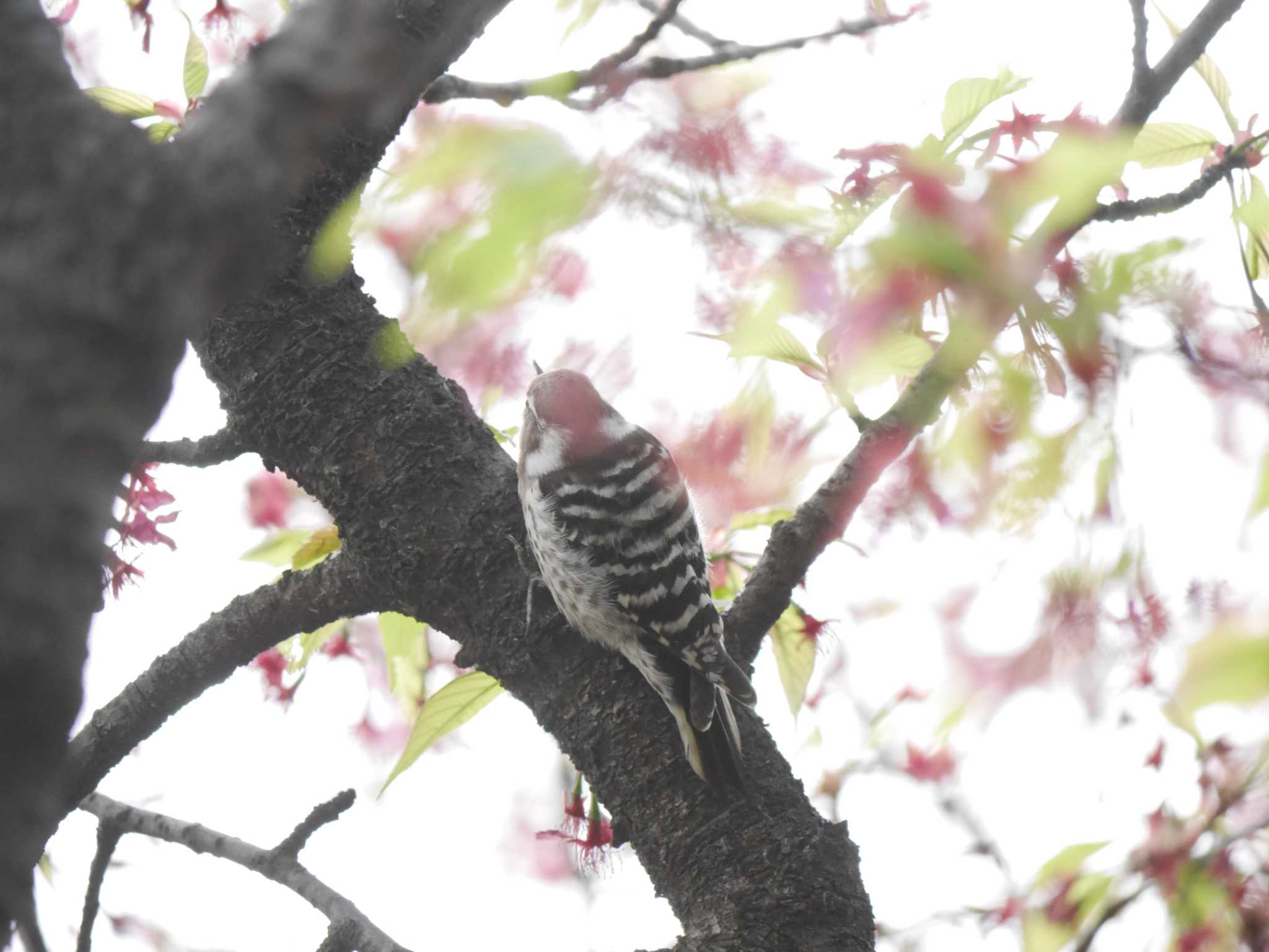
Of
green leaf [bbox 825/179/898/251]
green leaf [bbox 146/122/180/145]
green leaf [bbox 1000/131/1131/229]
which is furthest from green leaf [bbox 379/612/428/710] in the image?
green leaf [bbox 1000/131/1131/229]

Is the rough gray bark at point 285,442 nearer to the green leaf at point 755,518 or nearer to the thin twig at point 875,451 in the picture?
the thin twig at point 875,451

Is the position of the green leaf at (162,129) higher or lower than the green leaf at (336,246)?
higher

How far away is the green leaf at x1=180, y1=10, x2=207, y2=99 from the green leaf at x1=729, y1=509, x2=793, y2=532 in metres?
1.30

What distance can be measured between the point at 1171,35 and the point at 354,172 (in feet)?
4.35

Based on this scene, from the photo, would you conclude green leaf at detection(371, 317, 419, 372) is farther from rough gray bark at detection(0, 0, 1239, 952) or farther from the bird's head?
the bird's head

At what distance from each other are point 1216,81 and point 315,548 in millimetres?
1769

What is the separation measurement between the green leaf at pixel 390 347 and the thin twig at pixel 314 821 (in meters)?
0.72

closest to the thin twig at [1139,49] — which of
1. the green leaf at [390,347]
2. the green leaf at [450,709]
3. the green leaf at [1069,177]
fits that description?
the green leaf at [1069,177]

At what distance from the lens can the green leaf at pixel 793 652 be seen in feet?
7.10

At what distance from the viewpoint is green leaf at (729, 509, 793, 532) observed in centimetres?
218

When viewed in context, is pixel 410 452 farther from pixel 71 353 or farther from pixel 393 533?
pixel 71 353

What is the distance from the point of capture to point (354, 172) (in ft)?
6.23

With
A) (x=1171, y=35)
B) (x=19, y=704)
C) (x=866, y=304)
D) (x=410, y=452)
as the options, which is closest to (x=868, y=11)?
(x=1171, y=35)

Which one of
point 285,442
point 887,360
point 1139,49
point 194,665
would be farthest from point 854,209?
point 194,665
